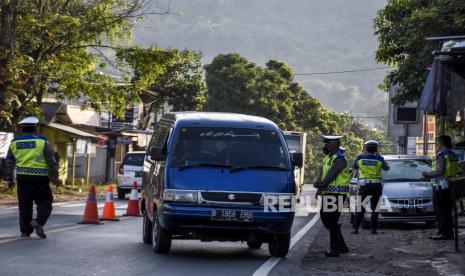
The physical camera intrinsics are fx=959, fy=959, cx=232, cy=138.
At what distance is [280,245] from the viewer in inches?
518

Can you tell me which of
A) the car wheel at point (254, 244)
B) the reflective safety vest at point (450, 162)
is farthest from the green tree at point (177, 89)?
the car wheel at point (254, 244)

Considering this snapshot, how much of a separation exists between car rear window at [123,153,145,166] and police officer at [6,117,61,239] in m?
19.4

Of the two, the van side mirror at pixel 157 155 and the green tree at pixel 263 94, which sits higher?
the green tree at pixel 263 94

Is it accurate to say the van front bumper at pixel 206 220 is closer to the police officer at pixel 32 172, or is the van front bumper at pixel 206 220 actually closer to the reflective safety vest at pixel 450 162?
the police officer at pixel 32 172

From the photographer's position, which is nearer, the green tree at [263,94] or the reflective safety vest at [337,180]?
the reflective safety vest at [337,180]

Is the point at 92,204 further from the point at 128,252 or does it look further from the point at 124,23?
the point at 124,23

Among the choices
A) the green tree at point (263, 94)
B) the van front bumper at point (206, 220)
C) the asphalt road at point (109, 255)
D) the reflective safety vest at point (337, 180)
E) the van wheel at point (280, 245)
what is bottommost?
the asphalt road at point (109, 255)

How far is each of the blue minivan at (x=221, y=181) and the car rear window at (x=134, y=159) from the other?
65.6 ft

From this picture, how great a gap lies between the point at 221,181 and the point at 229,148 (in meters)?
0.76

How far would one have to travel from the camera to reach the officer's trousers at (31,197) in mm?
14250

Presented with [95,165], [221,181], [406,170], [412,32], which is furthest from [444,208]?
[95,165]

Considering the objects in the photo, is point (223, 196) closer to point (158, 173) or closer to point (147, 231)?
point (158, 173)

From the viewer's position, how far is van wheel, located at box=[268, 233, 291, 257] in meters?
13.1

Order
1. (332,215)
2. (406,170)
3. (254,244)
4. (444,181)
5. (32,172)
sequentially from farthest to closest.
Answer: (406,170), (444,181), (254,244), (32,172), (332,215)
